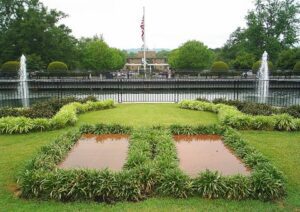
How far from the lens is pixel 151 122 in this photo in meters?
10.5

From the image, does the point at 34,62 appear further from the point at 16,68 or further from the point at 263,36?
the point at 263,36

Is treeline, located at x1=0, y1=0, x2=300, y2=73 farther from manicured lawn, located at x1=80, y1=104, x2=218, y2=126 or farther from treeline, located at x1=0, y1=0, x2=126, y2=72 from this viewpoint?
manicured lawn, located at x1=80, y1=104, x2=218, y2=126

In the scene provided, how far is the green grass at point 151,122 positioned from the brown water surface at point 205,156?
0.84 metres

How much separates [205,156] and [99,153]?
7.57 feet

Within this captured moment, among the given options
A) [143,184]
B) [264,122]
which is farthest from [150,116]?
[143,184]

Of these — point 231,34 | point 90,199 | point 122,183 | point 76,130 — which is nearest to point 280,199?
point 122,183

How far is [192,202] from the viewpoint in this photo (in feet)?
15.8

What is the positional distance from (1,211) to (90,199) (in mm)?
1226

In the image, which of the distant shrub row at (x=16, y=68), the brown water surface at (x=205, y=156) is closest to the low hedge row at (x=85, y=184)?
the brown water surface at (x=205, y=156)

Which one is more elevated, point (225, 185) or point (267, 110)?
point (267, 110)

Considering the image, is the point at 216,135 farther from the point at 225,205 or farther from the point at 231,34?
the point at 231,34

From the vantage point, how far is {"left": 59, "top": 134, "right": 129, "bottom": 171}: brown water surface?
21.0 feet

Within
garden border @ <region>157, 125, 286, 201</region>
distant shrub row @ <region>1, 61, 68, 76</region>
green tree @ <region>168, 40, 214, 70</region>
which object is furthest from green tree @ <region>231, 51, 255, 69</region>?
garden border @ <region>157, 125, 286, 201</region>

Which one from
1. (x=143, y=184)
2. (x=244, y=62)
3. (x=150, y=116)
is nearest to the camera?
(x=143, y=184)
